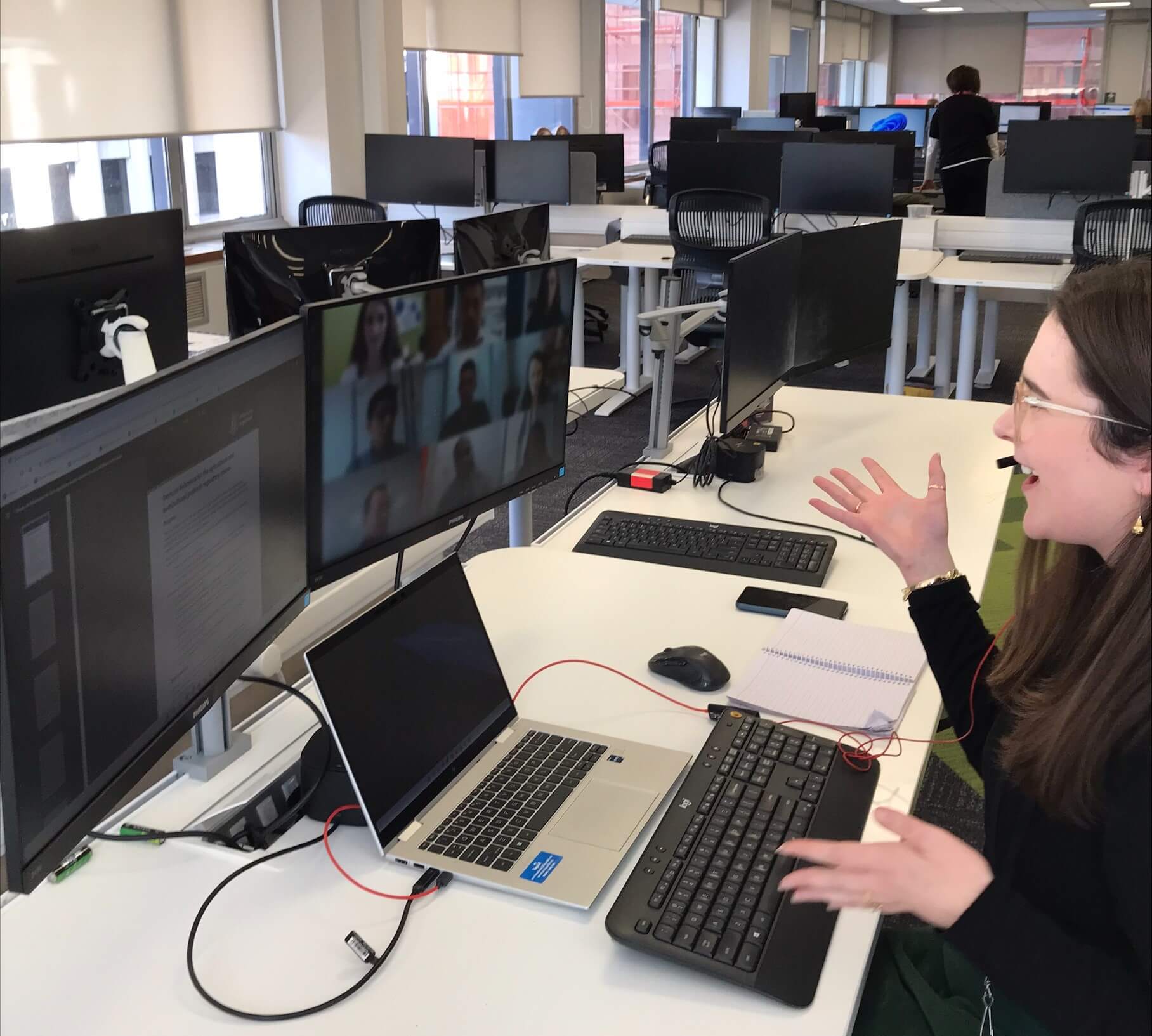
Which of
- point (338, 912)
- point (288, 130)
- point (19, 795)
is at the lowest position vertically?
point (338, 912)

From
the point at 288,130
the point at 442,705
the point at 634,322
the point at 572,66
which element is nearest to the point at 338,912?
the point at 442,705

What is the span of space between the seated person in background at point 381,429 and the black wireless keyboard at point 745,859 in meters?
0.51

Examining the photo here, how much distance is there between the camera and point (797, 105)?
410 inches

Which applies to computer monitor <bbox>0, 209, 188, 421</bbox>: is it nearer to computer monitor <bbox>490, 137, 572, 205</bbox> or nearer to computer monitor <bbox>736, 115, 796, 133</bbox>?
computer monitor <bbox>490, 137, 572, 205</bbox>

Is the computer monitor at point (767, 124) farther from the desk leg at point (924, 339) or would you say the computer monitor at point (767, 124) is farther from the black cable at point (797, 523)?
the black cable at point (797, 523)

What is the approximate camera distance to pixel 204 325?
18.5 feet

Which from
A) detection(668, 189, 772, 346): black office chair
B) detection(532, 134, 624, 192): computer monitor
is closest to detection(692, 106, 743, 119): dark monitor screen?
detection(532, 134, 624, 192): computer monitor

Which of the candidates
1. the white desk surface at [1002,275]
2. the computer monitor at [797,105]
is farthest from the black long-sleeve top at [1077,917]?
the computer monitor at [797,105]

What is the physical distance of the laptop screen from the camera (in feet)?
3.65

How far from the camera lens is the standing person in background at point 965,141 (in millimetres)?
7016

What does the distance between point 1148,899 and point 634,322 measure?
492 cm

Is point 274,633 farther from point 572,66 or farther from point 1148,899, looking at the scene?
point 572,66

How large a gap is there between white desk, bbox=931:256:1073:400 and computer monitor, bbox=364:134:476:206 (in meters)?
2.38

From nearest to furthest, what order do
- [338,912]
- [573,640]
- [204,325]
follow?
[338,912]
[573,640]
[204,325]
